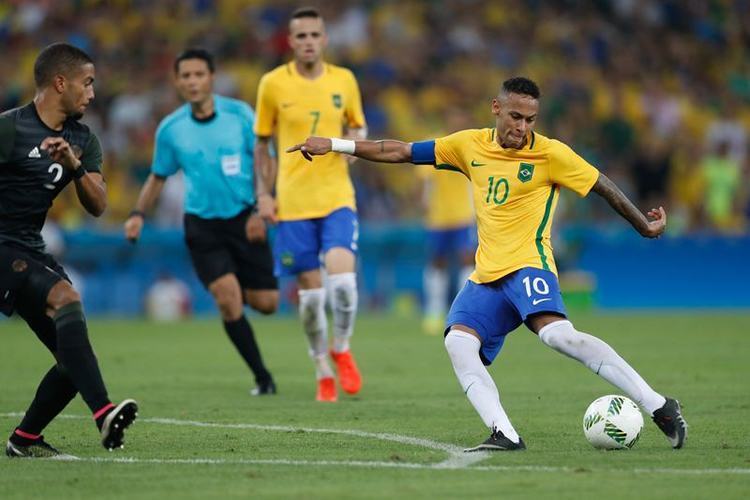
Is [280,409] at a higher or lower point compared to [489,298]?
lower

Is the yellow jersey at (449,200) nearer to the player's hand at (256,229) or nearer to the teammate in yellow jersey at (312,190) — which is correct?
the player's hand at (256,229)

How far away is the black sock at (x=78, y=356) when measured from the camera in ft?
24.5

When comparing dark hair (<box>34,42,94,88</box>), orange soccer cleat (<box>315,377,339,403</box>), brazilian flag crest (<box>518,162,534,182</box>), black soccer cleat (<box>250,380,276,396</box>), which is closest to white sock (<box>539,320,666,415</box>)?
brazilian flag crest (<box>518,162,534,182</box>)

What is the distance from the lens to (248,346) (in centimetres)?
1198

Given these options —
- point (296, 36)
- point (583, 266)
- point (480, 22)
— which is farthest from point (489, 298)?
point (480, 22)

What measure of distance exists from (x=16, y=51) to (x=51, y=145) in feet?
61.5

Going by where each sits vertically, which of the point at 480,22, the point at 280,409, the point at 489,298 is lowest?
the point at 280,409

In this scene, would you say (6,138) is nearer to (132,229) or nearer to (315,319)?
(132,229)

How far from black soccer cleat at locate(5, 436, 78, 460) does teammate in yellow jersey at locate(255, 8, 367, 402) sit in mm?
3832

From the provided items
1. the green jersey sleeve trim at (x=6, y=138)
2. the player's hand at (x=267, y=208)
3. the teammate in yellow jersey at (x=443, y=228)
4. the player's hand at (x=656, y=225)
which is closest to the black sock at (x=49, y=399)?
the green jersey sleeve trim at (x=6, y=138)

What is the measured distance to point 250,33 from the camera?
26031mm

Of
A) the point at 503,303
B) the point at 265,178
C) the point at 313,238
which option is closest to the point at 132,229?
the point at 265,178

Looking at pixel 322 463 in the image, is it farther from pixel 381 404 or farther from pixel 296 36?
pixel 296 36

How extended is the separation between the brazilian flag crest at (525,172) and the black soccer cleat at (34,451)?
299 centimetres
